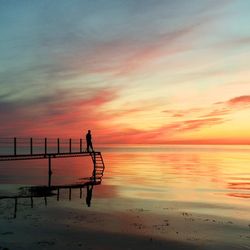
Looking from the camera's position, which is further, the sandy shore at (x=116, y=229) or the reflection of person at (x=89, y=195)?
the reflection of person at (x=89, y=195)

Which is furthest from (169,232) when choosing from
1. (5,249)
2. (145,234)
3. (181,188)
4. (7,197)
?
(181,188)

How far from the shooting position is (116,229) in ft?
62.2

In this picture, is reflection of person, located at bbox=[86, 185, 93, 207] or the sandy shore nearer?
the sandy shore

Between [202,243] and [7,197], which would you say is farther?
[7,197]

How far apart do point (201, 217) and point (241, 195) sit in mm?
11316

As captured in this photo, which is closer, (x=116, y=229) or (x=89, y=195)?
(x=116, y=229)

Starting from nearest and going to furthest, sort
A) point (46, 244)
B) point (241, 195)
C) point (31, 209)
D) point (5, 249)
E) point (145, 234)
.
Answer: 1. point (5, 249)
2. point (46, 244)
3. point (145, 234)
4. point (31, 209)
5. point (241, 195)

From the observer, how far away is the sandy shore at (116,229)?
53.2 feet

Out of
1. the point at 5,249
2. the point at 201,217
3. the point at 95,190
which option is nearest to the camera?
the point at 5,249

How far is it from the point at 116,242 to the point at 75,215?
20.8ft

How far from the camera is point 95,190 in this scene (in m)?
34.8

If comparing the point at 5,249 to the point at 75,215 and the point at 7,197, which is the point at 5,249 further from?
the point at 7,197

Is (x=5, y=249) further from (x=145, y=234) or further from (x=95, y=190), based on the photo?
(x=95, y=190)

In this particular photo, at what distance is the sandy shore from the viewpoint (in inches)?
638
